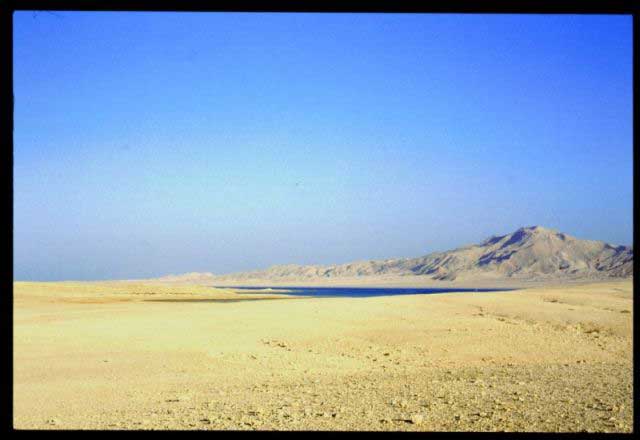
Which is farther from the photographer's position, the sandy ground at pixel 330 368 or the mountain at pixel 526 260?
the mountain at pixel 526 260

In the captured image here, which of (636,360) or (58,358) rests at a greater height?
(636,360)

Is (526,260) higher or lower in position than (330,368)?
higher

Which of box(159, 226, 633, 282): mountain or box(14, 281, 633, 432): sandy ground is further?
box(159, 226, 633, 282): mountain

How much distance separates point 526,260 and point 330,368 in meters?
119

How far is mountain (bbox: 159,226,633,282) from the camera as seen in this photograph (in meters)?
108

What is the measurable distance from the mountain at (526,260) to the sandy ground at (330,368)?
86658 mm

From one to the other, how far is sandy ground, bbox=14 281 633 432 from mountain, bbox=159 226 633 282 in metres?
86.7

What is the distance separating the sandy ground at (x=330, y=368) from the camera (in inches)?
247

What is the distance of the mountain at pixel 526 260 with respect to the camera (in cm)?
10792

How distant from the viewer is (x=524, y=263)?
120750mm

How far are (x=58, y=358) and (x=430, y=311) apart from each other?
11.2 m

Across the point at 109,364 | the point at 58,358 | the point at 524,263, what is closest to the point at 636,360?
the point at 109,364

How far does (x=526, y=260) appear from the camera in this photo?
122 m
